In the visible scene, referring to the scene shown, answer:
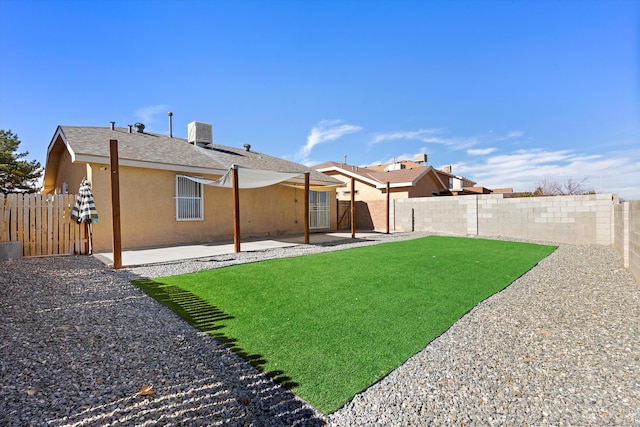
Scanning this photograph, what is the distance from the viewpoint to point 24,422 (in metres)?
1.97

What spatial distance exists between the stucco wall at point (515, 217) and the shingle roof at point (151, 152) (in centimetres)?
593

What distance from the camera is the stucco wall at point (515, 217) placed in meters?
11.8

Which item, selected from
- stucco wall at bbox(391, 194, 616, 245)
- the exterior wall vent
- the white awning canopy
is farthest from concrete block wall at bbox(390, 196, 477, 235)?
the exterior wall vent

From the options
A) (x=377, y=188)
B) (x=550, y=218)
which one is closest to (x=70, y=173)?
(x=377, y=188)

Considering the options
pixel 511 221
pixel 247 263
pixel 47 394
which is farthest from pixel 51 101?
pixel 511 221

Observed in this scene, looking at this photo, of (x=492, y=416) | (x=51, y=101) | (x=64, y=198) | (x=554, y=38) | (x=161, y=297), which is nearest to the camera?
(x=492, y=416)

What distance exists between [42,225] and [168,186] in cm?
380

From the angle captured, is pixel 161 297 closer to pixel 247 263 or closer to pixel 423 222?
pixel 247 263

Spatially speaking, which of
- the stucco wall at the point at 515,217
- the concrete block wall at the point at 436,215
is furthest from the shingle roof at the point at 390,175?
the stucco wall at the point at 515,217

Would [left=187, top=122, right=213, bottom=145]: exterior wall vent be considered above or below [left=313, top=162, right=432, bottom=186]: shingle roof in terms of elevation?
above

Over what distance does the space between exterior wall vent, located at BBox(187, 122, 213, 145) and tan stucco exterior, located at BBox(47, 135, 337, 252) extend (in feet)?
13.0

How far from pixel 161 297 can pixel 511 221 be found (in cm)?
1537

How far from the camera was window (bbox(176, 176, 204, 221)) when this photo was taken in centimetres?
1139

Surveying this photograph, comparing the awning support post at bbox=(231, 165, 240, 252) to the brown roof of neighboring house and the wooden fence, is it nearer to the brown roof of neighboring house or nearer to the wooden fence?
the wooden fence
